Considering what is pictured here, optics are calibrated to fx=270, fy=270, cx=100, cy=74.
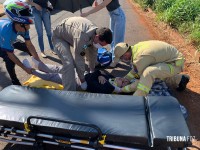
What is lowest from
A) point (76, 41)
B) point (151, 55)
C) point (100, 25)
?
point (100, 25)

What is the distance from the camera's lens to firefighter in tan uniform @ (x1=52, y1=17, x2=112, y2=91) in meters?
4.37

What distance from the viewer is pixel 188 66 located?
20.3 feet

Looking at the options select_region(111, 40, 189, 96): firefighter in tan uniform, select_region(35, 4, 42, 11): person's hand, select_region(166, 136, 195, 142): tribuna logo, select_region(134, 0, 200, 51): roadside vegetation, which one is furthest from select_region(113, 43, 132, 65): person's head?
select_region(134, 0, 200, 51): roadside vegetation

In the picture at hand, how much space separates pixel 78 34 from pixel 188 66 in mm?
3006

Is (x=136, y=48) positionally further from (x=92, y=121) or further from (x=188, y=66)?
(x=188, y=66)

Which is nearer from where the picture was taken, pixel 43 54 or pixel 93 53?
pixel 93 53

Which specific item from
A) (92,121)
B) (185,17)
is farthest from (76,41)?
(185,17)

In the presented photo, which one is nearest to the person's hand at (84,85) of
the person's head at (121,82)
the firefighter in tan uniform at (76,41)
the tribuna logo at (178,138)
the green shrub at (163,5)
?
the firefighter in tan uniform at (76,41)

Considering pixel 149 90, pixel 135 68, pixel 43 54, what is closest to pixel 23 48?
pixel 43 54

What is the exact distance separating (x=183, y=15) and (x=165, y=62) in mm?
4115

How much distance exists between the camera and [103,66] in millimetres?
6008

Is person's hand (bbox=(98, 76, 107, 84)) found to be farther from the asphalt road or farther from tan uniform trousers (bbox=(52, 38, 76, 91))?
the asphalt road

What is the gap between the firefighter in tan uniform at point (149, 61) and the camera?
14.6ft

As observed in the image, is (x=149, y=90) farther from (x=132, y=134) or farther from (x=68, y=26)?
(x=68, y=26)
